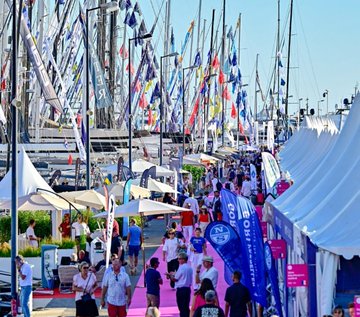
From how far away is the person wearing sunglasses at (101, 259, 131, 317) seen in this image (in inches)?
724

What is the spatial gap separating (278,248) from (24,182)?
12417mm

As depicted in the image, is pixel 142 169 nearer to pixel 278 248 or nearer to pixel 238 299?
pixel 278 248

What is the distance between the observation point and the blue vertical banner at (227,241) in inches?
688

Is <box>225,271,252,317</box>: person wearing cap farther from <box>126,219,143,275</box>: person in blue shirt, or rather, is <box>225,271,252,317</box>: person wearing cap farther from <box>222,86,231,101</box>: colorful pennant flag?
<box>222,86,231,101</box>: colorful pennant flag

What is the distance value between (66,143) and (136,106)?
9698 millimetres

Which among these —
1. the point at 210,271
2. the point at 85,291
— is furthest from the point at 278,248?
the point at 85,291

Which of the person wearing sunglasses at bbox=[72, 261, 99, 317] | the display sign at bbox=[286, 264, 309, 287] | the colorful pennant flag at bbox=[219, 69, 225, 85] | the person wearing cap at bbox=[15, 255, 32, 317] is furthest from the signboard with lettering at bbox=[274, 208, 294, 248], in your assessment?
the colorful pennant flag at bbox=[219, 69, 225, 85]

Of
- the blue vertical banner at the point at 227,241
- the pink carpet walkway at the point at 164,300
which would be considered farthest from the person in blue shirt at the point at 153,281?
the blue vertical banner at the point at 227,241

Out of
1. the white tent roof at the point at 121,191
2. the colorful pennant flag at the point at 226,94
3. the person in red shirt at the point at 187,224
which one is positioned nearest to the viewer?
the person in red shirt at the point at 187,224

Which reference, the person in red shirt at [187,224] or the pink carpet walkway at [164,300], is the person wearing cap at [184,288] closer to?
the pink carpet walkway at [164,300]

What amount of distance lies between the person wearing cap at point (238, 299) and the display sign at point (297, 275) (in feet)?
9.10

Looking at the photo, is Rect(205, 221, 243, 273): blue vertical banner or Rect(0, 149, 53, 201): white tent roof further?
Rect(0, 149, 53, 201): white tent roof

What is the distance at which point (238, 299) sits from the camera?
16.6 meters

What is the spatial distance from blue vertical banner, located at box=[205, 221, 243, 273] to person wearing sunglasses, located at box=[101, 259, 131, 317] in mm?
1722
